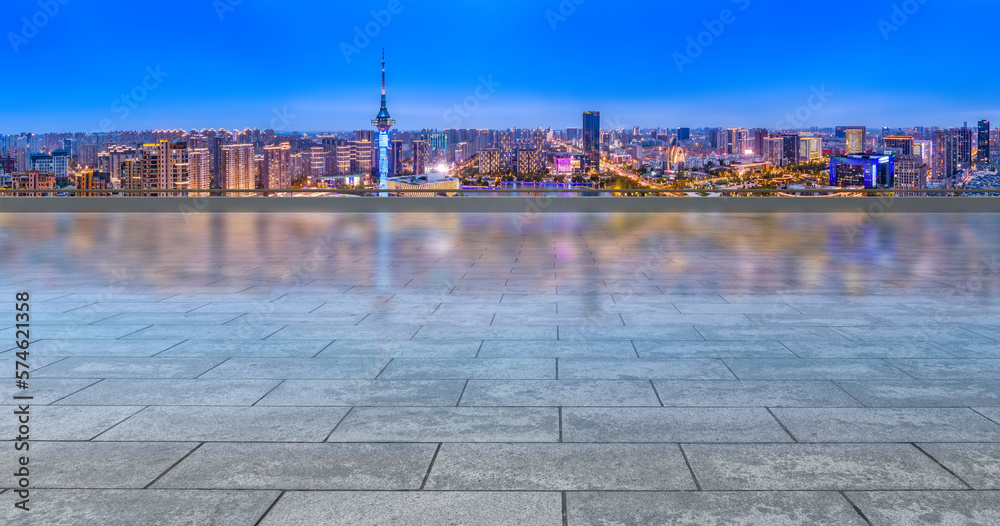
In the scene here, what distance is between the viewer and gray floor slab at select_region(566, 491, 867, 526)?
9.66ft

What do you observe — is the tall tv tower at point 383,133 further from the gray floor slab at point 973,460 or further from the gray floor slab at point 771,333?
the gray floor slab at point 973,460

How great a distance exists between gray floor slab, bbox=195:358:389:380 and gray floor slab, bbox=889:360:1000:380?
3822 millimetres

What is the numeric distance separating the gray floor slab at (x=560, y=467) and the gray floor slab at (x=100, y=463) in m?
1.33

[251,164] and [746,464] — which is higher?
[251,164]

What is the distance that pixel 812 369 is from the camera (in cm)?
535

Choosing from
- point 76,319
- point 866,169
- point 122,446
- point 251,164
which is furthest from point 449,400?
point 251,164

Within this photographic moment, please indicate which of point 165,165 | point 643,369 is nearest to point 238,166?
point 165,165

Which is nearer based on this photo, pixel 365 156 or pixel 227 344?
pixel 227 344

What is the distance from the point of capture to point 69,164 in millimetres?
33594

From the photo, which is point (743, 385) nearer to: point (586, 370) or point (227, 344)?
point (586, 370)

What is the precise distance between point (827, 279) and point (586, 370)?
601 centimetres

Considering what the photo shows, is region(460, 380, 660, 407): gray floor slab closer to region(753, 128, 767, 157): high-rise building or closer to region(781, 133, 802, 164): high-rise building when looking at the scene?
region(781, 133, 802, 164): high-rise building

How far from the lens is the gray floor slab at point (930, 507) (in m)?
2.94

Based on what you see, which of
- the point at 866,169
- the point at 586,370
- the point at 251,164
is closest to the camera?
the point at 586,370
